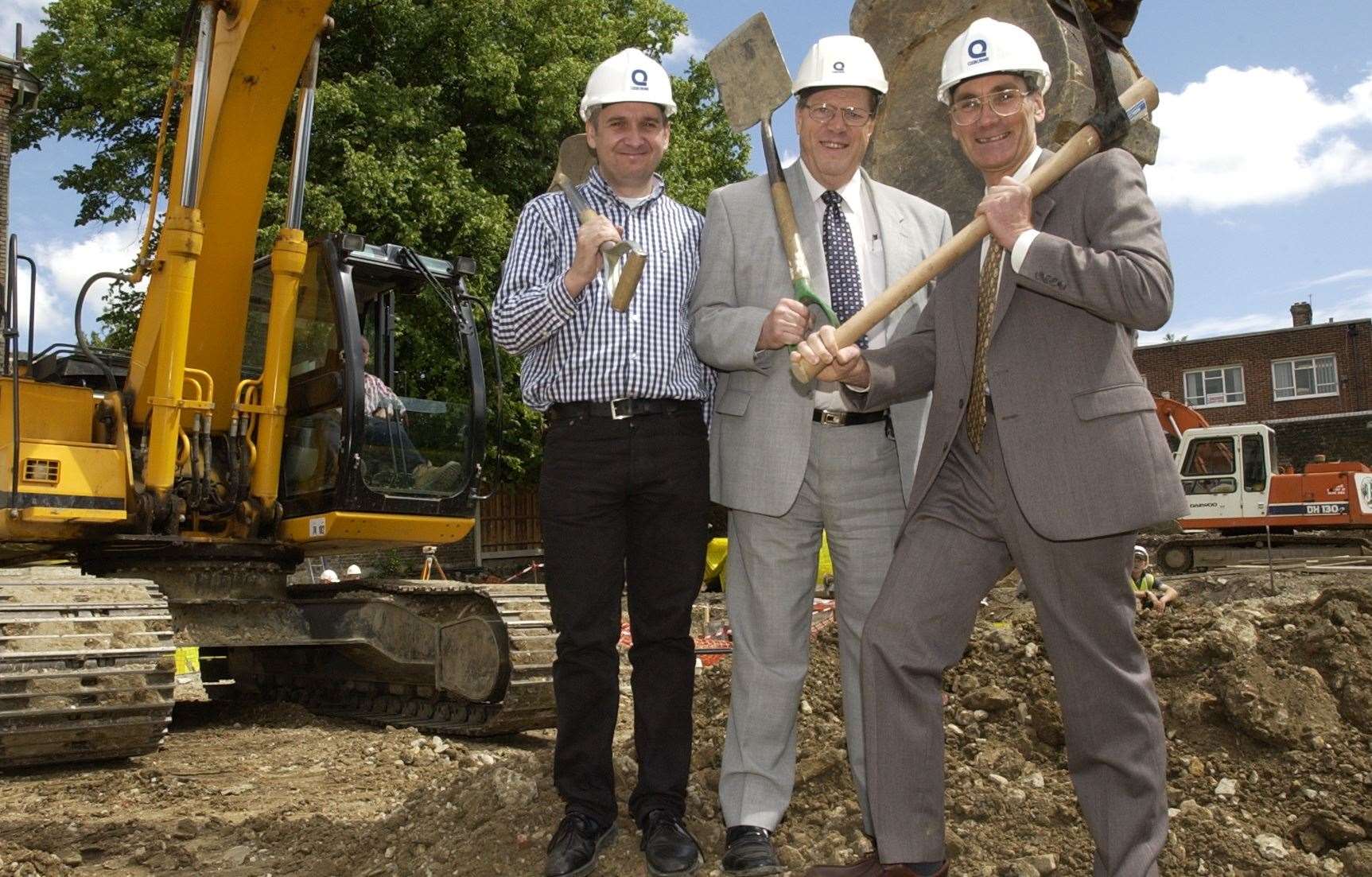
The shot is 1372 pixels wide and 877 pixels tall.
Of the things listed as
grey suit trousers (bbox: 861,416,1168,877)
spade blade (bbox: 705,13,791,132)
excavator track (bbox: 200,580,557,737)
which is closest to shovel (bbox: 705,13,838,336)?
spade blade (bbox: 705,13,791,132)

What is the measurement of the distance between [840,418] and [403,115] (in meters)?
14.9

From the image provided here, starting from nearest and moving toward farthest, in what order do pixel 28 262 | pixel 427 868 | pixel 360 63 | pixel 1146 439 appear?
1. pixel 1146 439
2. pixel 427 868
3. pixel 28 262
4. pixel 360 63

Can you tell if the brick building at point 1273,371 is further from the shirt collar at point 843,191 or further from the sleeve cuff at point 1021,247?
the sleeve cuff at point 1021,247

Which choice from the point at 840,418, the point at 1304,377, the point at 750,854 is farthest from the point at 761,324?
the point at 1304,377

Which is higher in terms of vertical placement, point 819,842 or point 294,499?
point 294,499

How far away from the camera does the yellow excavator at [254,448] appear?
6.21 meters

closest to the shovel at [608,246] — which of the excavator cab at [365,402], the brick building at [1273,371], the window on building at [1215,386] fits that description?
the excavator cab at [365,402]

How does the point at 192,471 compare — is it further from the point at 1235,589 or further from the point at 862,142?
the point at 1235,589

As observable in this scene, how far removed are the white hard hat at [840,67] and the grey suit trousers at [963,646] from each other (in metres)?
0.96

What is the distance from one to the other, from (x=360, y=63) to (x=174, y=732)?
13476mm

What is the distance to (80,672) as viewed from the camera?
18.2 ft

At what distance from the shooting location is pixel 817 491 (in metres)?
3.17

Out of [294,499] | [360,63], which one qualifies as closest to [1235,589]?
[294,499]

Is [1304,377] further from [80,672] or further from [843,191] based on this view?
[843,191]
